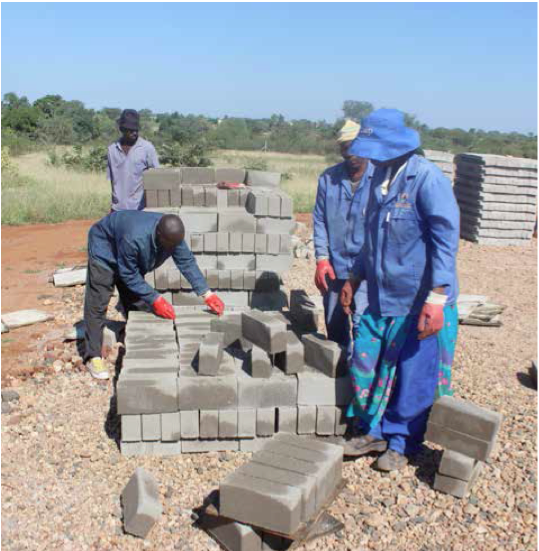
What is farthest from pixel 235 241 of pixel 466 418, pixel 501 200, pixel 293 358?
pixel 501 200

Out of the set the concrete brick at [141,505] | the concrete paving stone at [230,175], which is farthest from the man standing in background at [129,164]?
the concrete brick at [141,505]

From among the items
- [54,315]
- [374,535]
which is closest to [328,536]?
[374,535]

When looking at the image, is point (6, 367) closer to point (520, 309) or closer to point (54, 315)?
point (54, 315)

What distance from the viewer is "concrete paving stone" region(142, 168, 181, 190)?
20.6 feet

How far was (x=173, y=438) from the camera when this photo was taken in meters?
3.93

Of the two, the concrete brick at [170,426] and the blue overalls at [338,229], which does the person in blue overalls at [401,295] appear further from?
the concrete brick at [170,426]

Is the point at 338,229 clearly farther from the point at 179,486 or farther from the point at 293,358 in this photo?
the point at 179,486

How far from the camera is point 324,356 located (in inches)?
157

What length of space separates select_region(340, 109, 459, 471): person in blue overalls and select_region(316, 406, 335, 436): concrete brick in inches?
6.0

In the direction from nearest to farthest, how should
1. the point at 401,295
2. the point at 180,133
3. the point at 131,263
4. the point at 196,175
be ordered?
the point at 401,295 < the point at 131,263 < the point at 196,175 < the point at 180,133

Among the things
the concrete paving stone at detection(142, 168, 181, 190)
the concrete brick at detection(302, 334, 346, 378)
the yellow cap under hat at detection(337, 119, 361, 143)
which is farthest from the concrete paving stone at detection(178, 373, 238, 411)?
the concrete paving stone at detection(142, 168, 181, 190)

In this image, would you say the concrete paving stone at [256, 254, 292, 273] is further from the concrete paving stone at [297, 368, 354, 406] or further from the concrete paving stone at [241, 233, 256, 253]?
the concrete paving stone at [297, 368, 354, 406]

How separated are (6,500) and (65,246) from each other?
8191 mm

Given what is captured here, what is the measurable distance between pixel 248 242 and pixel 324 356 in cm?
233
